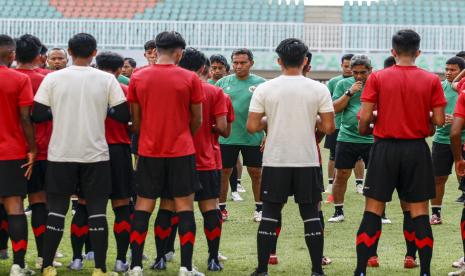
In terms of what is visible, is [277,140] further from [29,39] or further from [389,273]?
[29,39]

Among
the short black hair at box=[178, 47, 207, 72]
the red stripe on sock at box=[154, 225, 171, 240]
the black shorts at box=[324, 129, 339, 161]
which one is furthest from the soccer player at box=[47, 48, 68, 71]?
the black shorts at box=[324, 129, 339, 161]

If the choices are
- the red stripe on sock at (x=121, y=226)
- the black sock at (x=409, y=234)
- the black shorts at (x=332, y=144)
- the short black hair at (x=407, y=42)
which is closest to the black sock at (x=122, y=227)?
the red stripe on sock at (x=121, y=226)

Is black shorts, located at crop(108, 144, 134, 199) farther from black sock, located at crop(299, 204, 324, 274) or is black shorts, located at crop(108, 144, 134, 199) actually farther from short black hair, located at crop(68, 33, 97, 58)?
black sock, located at crop(299, 204, 324, 274)

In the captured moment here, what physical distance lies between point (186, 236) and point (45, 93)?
148 centimetres

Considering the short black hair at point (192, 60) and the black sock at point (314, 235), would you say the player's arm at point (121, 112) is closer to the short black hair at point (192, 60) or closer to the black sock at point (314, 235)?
the short black hair at point (192, 60)

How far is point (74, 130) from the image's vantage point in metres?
6.73

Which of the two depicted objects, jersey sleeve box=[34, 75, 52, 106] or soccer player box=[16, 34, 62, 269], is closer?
jersey sleeve box=[34, 75, 52, 106]

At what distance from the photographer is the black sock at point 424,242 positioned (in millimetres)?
6852

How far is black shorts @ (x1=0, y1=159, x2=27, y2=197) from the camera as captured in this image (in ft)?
22.4

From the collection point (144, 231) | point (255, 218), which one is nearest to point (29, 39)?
point (144, 231)

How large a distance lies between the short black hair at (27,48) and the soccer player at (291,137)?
5.65ft

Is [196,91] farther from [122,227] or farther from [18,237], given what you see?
[18,237]

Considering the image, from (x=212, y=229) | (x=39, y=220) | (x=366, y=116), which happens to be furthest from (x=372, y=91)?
(x=39, y=220)

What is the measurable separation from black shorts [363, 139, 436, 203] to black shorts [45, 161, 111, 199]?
1.96 meters
